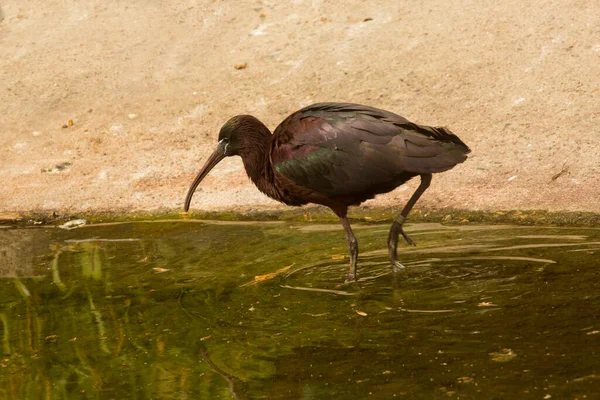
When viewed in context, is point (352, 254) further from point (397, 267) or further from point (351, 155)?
point (351, 155)

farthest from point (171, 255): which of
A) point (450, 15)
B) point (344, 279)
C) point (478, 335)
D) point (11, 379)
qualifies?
point (450, 15)

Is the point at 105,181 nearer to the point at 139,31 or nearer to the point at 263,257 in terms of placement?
the point at 263,257

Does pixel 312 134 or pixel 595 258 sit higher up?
pixel 312 134

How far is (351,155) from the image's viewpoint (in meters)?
6.09

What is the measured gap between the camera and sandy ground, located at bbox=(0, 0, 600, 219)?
8086 millimetres

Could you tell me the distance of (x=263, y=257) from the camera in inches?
267

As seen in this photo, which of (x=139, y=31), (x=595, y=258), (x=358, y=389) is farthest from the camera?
(x=139, y=31)

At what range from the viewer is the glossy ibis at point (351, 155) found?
602 cm

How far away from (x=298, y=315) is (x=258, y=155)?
143 cm

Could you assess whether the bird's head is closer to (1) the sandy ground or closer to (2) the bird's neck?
(2) the bird's neck

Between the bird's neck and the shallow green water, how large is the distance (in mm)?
508

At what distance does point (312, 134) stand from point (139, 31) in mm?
6020

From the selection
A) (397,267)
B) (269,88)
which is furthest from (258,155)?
(269,88)

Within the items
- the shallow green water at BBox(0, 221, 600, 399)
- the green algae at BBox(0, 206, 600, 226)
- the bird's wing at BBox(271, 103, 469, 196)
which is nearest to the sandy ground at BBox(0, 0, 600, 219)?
the green algae at BBox(0, 206, 600, 226)
